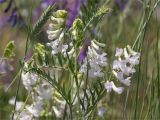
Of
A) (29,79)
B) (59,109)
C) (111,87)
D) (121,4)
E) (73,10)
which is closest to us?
(111,87)

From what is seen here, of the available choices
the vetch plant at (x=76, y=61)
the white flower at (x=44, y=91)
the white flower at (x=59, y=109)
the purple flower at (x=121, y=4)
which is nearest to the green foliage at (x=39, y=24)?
the vetch plant at (x=76, y=61)

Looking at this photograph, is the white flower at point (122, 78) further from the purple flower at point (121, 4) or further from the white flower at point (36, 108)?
the purple flower at point (121, 4)

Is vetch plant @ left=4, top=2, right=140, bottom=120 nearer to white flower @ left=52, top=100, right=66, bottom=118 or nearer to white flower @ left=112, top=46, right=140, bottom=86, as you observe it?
white flower @ left=112, top=46, right=140, bottom=86

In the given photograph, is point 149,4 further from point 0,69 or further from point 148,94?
point 0,69

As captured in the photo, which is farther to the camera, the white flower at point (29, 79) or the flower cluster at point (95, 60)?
the white flower at point (29, 79)

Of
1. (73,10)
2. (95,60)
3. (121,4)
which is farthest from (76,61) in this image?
(121,4)

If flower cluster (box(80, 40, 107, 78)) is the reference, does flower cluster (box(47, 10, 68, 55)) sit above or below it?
above

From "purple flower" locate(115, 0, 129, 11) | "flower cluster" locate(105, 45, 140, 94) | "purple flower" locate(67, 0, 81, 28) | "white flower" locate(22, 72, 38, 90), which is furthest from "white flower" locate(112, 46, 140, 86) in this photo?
"purple flower" locate(115, 0, 129, 11)

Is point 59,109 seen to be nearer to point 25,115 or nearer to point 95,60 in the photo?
point 25,115

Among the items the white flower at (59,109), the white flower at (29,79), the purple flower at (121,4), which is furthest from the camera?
the purple flower at (121,4)

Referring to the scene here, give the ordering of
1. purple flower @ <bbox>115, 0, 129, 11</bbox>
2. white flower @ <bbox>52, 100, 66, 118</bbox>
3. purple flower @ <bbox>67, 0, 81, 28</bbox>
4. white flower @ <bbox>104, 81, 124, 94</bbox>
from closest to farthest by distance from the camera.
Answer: white flower @ <bbox>104, 81, 124, 94</bbox>
white flower @ <bbox>52, 100, 66, 118</bbox>
purple flower @ <bbox>67, 0, 81, 28</bbox>
purple flower @ <bbox>115, 0, 129, 11</bbox>

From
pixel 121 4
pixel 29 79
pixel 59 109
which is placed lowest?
pixel 59 109

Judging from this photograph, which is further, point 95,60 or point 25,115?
point 25,115
